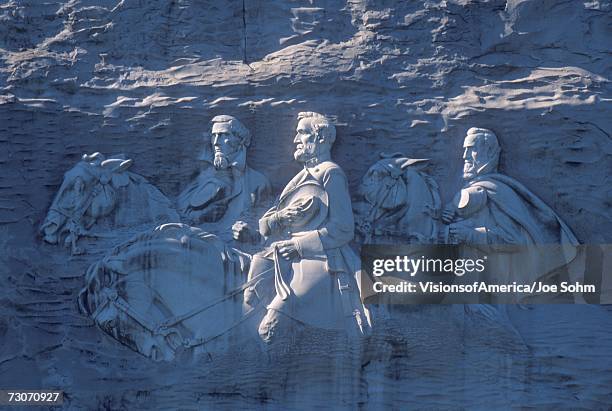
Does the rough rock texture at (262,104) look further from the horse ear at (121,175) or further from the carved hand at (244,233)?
the carved hand at (244,233)

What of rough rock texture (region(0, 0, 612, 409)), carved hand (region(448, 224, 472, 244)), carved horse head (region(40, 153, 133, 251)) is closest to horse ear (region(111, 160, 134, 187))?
carved horse head (region(40, 153, 133, 251))

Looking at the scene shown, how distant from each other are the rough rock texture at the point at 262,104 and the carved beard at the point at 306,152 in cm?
15

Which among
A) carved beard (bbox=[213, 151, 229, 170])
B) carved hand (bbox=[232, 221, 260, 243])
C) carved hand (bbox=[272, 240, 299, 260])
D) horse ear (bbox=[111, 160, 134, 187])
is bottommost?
carved hand (bbox=[272, 240, 299, 260])

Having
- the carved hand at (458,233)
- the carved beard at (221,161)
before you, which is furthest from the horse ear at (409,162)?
the carved beard at (221,161)

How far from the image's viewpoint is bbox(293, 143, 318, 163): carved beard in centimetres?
1108

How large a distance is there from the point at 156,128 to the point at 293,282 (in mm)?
1549

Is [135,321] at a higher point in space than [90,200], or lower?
lower

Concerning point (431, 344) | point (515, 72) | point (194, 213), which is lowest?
point (431, 344)

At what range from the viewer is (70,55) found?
1152 centimetres

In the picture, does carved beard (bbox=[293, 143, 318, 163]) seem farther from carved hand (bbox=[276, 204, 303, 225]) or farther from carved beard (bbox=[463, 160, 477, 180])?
carved beard (bbox=[463, 160, 477, 180])

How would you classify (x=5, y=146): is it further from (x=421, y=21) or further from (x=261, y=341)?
(x=421, y=21)

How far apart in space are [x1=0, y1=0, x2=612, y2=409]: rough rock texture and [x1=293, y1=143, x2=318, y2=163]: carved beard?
154 millimetres

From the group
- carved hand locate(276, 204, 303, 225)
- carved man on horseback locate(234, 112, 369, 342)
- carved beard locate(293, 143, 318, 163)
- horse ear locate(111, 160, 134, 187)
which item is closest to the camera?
carved man on horseback locate(234, 112, 369, 342)

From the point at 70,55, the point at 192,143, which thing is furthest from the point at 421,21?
the point at 70,55
